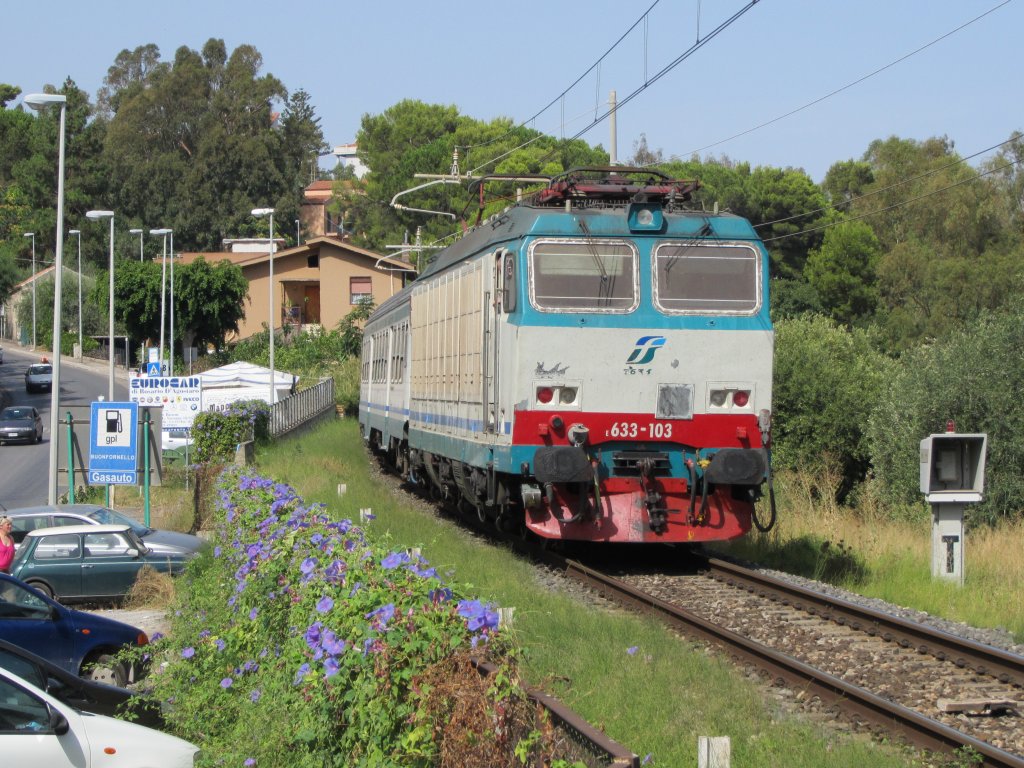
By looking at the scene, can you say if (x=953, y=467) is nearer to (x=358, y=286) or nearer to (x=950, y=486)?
(x=950, y=486)

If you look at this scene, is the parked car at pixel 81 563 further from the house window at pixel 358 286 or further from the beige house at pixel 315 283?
the house window at pixel 358 286

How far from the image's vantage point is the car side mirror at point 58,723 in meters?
7.09

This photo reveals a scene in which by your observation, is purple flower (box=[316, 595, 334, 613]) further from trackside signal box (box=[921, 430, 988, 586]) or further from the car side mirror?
trackside signal box (box=[921, 430, 988, 586])

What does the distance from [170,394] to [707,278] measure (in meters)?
15.1

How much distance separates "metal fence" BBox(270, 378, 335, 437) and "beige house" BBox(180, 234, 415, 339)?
21170mm

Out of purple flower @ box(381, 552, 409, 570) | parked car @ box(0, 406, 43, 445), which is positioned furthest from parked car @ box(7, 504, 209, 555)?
parked car @ box(0, 406, 43, 445)

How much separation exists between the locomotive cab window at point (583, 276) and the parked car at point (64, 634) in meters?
5.36

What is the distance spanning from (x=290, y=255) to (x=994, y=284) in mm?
37870

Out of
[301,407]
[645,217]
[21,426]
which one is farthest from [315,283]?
[645,217]

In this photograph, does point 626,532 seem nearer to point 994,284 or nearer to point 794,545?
point 794,545

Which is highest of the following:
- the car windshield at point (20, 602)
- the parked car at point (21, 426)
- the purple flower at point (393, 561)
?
the purple flower at point (393, 561)

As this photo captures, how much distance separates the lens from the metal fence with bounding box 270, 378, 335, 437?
35312 millimetres

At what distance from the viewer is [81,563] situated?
17.2 meters

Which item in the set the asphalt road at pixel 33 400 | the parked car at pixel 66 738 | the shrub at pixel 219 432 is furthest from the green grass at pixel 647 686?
the shrub at pixel 219 432
